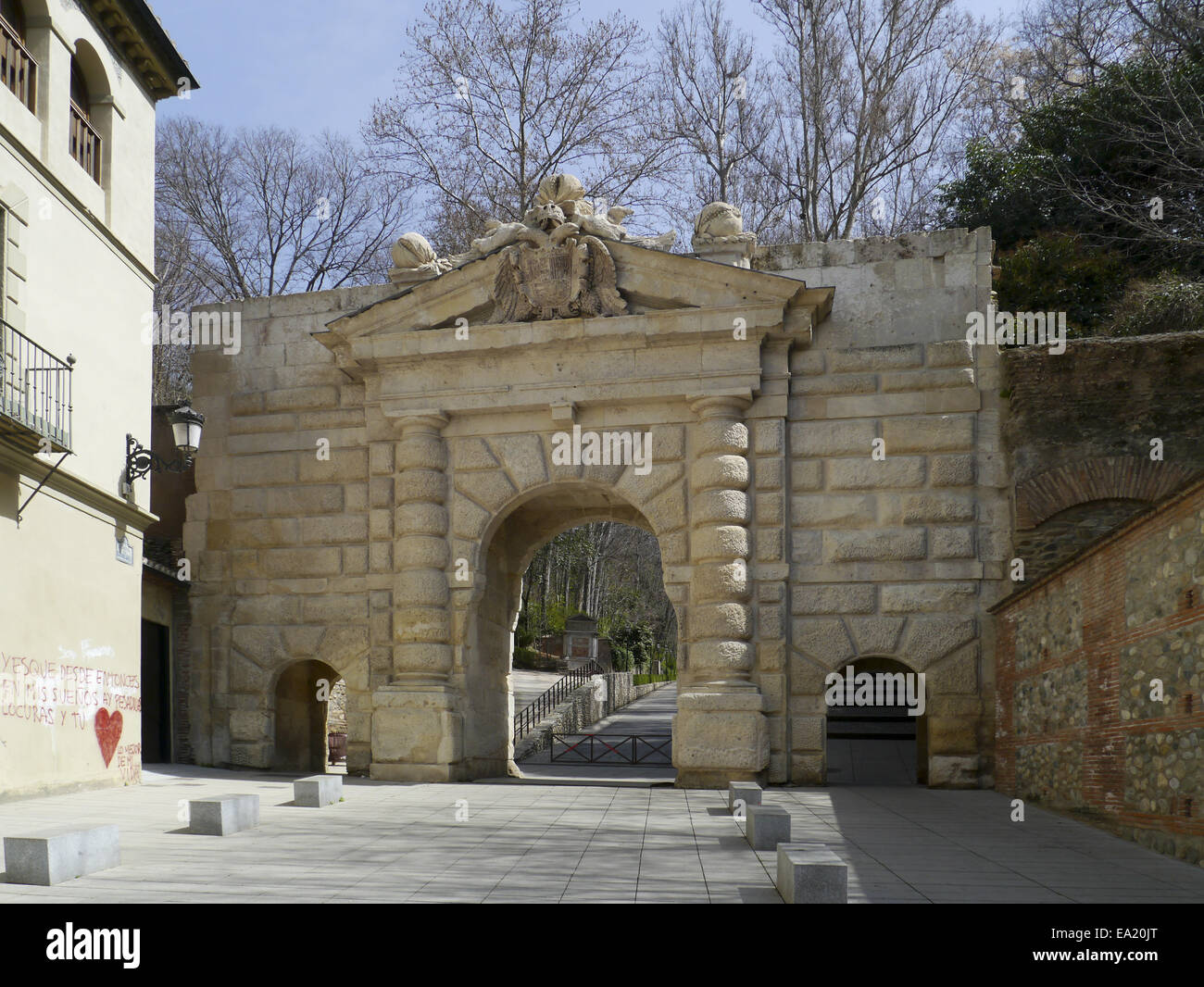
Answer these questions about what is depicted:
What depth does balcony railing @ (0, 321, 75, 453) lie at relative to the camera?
10906 millimetres

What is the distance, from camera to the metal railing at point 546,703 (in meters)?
24.9

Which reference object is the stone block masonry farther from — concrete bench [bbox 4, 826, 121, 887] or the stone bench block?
concrete bench [bbox 4, 826, 121, 887]

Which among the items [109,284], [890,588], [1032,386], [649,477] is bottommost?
[890,588]

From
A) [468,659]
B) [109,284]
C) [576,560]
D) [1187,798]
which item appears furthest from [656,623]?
[1187,798]

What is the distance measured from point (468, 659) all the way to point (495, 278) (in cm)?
486

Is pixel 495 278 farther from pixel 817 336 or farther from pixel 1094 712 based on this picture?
pixel 1094 712

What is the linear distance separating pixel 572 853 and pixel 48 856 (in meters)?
3.42

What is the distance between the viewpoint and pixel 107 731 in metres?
13.1

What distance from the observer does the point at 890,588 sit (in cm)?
1495

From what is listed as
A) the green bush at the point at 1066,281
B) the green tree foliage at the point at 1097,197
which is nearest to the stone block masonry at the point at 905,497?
the green tree foliage at the point at 1097,197

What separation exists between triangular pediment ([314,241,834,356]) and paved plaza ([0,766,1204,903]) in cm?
581

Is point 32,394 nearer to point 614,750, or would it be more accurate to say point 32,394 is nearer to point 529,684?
point 614,750

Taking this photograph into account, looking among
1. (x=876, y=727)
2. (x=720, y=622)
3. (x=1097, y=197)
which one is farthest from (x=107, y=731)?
(x=1097, y=197)

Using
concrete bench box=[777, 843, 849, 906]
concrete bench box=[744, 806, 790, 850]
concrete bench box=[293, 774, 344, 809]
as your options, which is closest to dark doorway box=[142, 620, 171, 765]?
concrete bench box=[293, 774, 344, 809]
